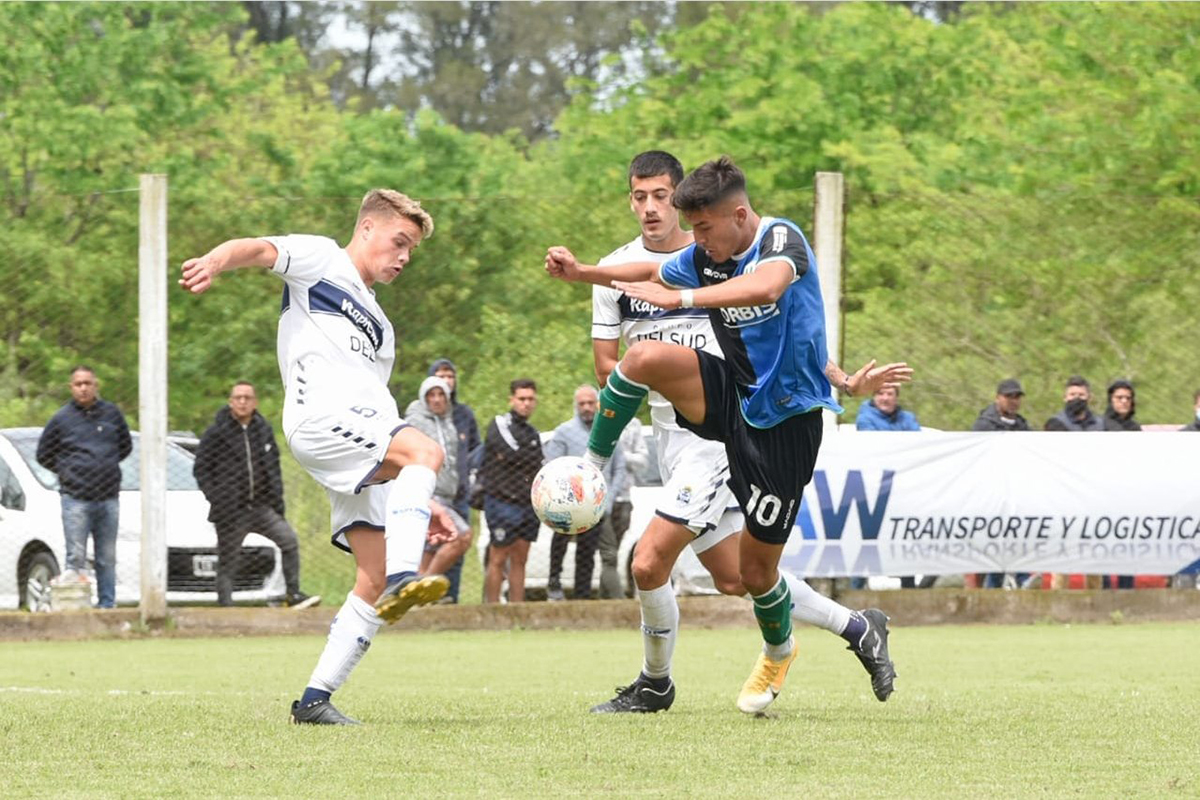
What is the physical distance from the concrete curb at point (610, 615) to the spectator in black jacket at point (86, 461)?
0.75 m

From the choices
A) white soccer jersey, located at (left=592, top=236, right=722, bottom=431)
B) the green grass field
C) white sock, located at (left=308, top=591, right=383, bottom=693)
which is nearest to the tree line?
the green grass field

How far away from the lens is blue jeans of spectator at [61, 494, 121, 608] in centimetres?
1545

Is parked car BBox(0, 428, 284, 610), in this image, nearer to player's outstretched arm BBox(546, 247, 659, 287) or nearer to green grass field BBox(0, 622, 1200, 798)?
green grass field BBox(0, 622, 1200, 798)

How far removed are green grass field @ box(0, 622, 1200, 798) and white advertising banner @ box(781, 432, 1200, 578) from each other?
2.93 meters

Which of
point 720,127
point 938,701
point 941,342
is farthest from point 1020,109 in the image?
point 938,701

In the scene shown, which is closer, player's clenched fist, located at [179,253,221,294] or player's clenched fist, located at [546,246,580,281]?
player's clenched fist, located at [179,253,221,294]

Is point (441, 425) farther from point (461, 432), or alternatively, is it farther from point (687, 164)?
point (687, 164)

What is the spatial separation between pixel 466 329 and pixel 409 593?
920cm

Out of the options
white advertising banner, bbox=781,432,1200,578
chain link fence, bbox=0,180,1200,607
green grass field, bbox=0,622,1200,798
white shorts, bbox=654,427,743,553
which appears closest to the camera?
green grass field, bbox=0,622,1200,798

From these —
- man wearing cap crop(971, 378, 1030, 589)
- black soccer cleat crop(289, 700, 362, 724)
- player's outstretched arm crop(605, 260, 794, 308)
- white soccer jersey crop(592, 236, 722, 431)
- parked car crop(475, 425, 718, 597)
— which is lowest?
parked car crop(475, 425, 718, 597)

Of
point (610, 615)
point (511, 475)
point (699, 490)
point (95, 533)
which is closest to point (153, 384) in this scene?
point (95, 533)

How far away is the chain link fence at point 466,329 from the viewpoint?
15.4m

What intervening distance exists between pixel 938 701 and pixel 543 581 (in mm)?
8764

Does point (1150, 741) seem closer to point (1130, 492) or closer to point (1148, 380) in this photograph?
point (1130, 492)
